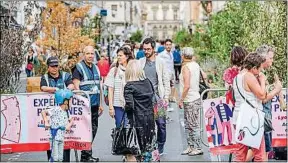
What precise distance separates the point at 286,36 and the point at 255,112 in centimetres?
581

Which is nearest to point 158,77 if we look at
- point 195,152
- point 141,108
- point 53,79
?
point 195,152

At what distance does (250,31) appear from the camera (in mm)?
20109

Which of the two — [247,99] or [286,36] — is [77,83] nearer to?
[247,99]

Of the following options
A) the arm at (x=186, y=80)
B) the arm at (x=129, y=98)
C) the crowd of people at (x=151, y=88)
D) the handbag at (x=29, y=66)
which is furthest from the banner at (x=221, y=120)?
the handbag at (x=29, y=66)

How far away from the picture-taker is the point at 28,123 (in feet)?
37.0

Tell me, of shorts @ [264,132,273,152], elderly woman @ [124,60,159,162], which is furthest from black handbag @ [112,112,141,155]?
shorts @ [264,132,273,152]

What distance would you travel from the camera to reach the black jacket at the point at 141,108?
10195 mm

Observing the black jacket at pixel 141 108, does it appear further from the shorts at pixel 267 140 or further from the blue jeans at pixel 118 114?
the shorts at pixel 267 140

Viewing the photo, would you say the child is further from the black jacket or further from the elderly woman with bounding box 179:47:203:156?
the elderly woman with bounding box 179:47:203:156

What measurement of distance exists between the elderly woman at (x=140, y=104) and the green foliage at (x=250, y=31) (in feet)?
14.1

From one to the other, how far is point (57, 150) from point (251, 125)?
2908 mm

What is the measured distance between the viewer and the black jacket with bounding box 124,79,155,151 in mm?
10195

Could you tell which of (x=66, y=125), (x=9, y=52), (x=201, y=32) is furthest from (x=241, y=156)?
(x=201, y=32)

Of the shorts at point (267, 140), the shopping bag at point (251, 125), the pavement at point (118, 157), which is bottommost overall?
the pavement at point (118, 157)
